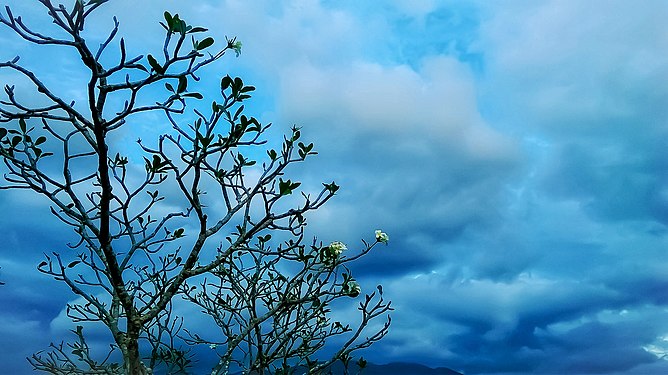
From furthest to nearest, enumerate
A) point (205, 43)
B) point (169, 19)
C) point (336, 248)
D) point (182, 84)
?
point (336, 248), point (182, 84), point (205, 43), point (169, 19)

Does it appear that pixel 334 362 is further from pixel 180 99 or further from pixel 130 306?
pixel 180 99

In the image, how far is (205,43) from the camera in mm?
3613

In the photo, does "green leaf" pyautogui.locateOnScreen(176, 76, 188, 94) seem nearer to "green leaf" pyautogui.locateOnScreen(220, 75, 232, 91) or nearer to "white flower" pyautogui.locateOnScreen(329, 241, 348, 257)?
"green leaf" pyautogui.locateOnScreen(220, 75, 232, 91)

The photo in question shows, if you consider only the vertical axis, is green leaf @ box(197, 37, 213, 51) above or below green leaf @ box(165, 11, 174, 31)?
above

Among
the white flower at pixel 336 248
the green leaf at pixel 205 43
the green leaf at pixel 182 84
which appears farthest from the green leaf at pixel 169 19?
the white flower at pixel 336 248

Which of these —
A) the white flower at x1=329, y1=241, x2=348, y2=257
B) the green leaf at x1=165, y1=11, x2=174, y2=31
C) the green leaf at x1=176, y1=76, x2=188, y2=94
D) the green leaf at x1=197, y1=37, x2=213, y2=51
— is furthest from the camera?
the white flower at x1=329, y1=241, x2=348, y2=257

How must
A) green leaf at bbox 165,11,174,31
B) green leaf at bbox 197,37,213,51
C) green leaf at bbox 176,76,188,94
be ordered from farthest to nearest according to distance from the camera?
green leaf at bbox 176,76,188,94 < green leaf at bbox 197,37,213,51 < green leaf at bbox 165,11,174,31

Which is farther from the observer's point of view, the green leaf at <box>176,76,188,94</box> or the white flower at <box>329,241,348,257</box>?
the white flower at <box>329,241,348,257</box>

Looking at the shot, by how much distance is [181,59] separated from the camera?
11.7 ft

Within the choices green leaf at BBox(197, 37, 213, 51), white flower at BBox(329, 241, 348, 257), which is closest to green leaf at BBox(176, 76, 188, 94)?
green leaf at BBox(197, 37, 213, 51)

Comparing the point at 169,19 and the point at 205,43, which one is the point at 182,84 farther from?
the point at 169,19

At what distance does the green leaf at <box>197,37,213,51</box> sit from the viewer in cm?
359

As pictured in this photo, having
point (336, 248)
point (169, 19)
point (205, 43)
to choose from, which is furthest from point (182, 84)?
point (336, 248)

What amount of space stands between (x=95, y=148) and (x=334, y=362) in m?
2.64
